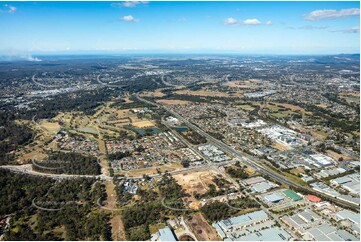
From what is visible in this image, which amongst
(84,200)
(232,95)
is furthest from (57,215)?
(232,95)

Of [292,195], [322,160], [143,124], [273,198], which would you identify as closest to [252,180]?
[273,198]

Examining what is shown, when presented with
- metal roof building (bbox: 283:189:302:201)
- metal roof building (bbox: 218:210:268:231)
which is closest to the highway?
metal roof building (bbox: 283:189:302:201)

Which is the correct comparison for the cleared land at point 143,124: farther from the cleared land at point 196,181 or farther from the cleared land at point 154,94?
the cleared land at point 154,94

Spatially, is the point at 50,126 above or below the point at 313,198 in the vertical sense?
below

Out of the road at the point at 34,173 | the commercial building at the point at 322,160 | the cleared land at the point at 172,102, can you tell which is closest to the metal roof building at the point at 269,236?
the commercial building at the point at 322,160

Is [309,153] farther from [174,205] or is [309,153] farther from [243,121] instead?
[174,205]

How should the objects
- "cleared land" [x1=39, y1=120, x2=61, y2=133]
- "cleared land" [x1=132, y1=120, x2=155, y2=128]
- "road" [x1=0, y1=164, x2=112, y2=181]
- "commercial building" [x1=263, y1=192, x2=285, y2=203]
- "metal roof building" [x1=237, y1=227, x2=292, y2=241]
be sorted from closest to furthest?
"metal roof building" [x1=237, y1=227, x2=292, y2=241]
"commercial building" [x1=263, y1=192, x2=285, y2=203]
"road" [x1=0, y1=164, x2=112, y2=181]
"cleared land" [x1=39, y1=120, x2=61, y2=133]
"cleared land" [x1=132, y1=120, x2=155, y2=128]

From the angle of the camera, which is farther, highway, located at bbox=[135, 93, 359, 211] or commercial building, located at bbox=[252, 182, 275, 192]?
commercial building, located at bbox=[252, 182, 275, 192]

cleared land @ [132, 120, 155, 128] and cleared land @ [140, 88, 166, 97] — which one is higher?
cleared land @ [132, 120, 155, 128]

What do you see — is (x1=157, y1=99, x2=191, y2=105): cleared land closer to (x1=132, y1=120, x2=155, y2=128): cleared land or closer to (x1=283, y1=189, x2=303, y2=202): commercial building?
(x1=132, y1=120, x2=155, y2=128): cleared land

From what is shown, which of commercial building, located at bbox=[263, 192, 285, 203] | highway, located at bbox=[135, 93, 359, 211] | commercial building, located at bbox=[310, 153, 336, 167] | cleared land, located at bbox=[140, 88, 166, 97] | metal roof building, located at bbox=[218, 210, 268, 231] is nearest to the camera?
metal roof building, located at bbox=[218, 210, 268, 231]

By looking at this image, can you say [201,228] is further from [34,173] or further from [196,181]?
[34,173]
